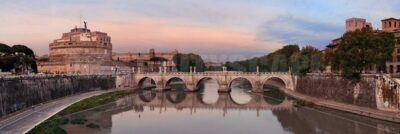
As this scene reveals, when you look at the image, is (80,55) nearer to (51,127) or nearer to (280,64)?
(280,64)

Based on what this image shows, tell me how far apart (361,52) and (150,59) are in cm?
8320

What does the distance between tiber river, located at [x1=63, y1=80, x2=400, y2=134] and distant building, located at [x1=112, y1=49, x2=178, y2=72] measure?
50502mm

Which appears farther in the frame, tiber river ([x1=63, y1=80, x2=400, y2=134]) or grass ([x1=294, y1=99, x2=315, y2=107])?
grass ([x1=294, y1=99, x2=315, y2=107])

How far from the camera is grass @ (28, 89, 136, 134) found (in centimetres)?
2371

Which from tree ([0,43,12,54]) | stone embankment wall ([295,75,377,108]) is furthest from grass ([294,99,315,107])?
tree ([0,43,12,54])

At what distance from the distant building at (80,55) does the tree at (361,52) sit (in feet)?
141

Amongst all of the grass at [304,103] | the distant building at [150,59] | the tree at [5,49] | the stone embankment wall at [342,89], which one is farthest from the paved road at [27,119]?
the distant building at [150,59]

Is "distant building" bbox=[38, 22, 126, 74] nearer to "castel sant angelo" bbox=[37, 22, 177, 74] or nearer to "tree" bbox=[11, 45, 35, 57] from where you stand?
"castel sant angelo" bbox=[37, 22, 177, 74]

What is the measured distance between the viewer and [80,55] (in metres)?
71.2

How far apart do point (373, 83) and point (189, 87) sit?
32665mm

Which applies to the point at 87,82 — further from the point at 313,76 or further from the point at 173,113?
the point at 313,76

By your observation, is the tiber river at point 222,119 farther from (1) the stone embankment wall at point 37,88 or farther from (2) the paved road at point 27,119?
(1) the stone embankment wall at point 37,88

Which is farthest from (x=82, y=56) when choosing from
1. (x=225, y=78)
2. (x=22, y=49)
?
(x=225, y=78)

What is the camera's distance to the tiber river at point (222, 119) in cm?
2711
